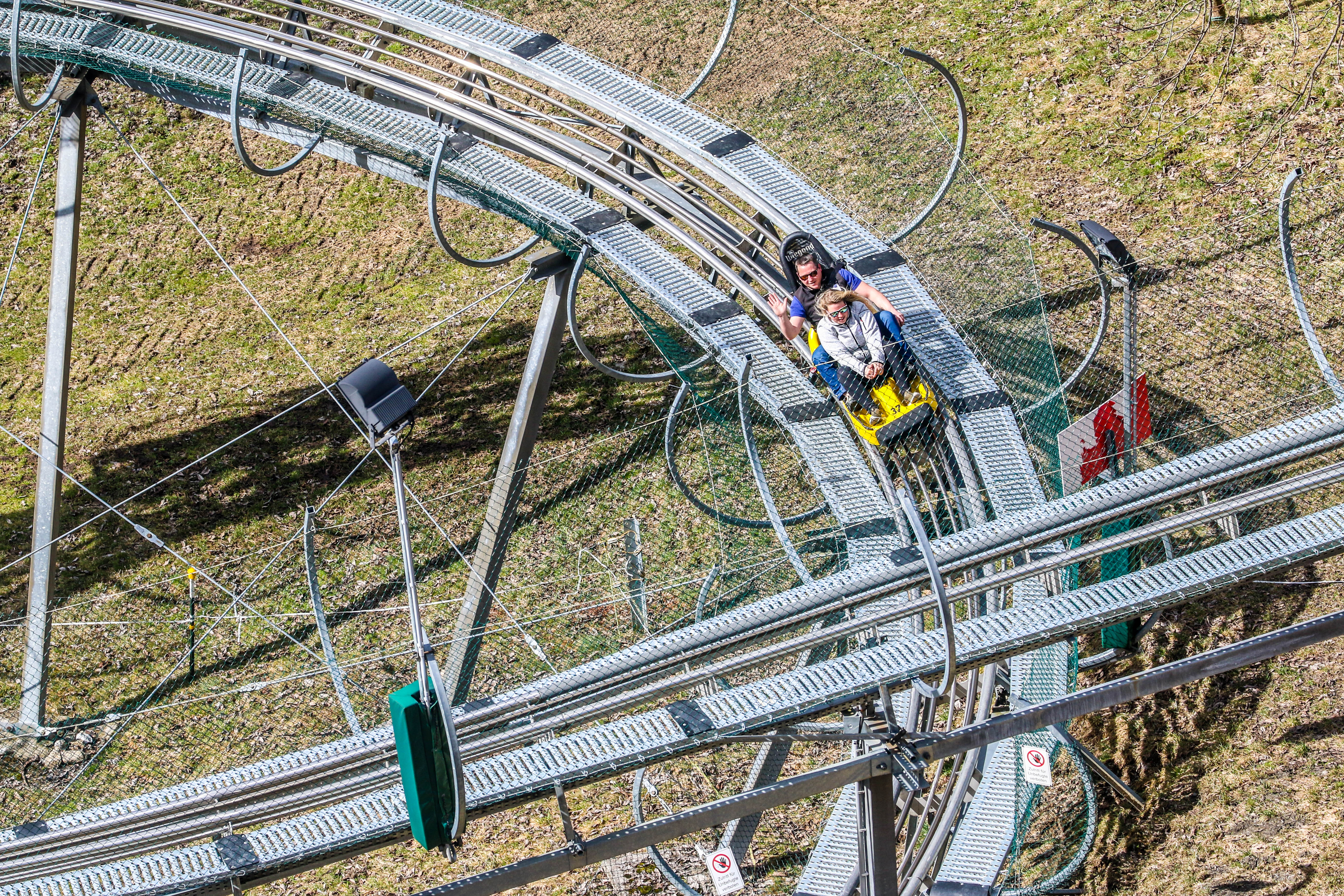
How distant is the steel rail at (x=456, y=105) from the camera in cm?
827

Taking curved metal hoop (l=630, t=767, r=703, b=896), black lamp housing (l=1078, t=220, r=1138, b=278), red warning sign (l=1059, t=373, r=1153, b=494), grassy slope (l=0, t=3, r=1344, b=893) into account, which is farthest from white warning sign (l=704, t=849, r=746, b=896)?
black lamp housing (l=1078, t=220, r=1138, b=278)

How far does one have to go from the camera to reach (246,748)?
638 cm

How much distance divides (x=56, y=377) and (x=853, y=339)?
556cm

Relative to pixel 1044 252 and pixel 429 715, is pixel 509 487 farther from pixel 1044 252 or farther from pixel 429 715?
pixel 1044 252

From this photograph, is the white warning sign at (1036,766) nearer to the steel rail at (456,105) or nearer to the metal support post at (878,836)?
the metal support post at (878,836)

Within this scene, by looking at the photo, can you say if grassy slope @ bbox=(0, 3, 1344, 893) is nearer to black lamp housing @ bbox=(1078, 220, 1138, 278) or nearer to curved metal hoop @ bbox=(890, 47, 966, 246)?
curved metal hoop @ bbox=(890, 47, 966, 246)

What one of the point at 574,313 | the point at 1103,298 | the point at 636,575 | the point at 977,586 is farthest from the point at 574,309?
the point at 977,586

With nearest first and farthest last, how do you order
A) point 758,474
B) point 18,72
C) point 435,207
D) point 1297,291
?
1. point 1297,291
2. point 758,474
3. point 435,207
4. point 18,72

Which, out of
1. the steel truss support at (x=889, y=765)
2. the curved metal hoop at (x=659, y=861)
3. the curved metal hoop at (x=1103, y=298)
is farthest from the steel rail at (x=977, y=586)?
the curved metal hoop at (x=1103, y=298)

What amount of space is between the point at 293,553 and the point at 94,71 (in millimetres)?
3665

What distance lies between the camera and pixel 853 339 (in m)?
7.15

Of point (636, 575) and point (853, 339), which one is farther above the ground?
point (853, 339)

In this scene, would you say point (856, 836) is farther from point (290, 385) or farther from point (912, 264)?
point (290, 385)

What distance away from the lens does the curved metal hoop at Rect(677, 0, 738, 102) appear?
29.0 feet
